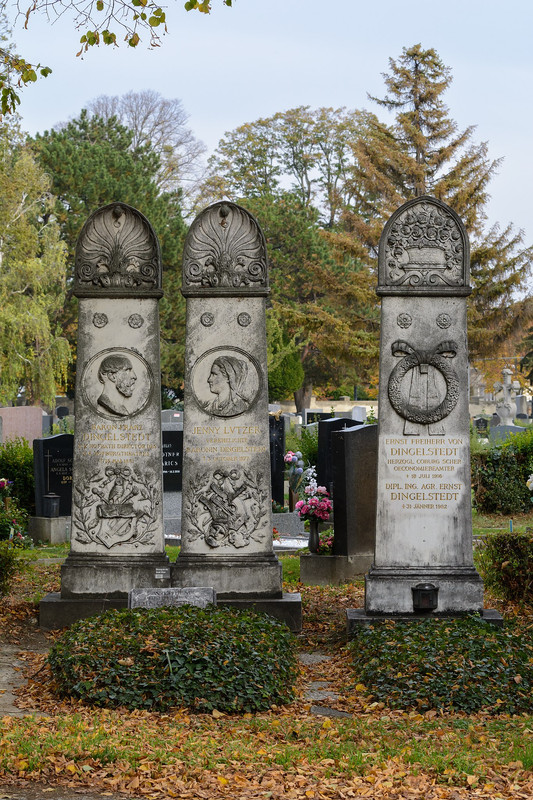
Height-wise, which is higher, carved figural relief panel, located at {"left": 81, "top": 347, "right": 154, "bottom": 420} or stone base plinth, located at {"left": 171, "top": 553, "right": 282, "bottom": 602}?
carved figural relief panel, located at {"left": 81, "top": 347, "right": 154, "bottom": 420}

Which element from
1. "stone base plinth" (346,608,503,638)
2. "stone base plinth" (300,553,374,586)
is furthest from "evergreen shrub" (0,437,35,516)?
"stone base plinth" (346,608,503,638)

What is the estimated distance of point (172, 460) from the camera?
16.4 metres

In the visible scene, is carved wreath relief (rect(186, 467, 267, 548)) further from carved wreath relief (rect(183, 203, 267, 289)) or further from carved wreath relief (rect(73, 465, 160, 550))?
carved wreath relief (rect(183, 203, 267, 289))

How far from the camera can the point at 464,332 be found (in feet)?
28.9

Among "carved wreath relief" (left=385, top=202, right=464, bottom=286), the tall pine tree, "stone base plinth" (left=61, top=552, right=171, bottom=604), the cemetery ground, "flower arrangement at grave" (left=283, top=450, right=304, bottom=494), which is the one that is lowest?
the cemetery ground

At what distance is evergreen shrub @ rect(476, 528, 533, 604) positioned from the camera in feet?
32.0

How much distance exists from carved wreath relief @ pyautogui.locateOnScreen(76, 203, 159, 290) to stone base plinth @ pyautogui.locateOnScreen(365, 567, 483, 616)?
3626 mm

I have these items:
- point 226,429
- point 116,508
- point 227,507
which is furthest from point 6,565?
point 226,429

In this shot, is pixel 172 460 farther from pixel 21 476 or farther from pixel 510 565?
pixel 510 565

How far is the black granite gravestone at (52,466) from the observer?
16.0m

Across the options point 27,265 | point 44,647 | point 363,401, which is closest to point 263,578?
point 44,647

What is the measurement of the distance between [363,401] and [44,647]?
4744 centimetres

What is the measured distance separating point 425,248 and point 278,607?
11.7 ft

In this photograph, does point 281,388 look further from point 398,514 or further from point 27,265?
point 398,514
